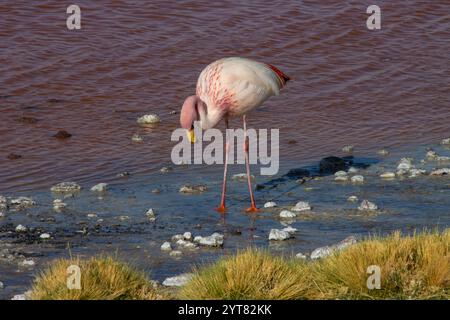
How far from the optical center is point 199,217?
1110cm

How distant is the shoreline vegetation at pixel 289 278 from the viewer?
7.38 metres

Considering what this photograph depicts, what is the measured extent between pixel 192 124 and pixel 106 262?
3854 mm

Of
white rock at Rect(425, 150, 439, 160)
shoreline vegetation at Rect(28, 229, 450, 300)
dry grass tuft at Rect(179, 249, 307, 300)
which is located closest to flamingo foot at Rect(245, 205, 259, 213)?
white rock at Rect(425, 150, 439, 160)

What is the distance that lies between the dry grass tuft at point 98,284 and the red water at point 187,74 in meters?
4.88

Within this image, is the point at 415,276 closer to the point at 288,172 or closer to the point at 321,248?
the point at 321,248

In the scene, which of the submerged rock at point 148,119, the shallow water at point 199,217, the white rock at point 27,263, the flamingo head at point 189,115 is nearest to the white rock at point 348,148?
the shallow water at point 199,217

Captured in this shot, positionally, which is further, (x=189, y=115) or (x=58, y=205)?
(x=58, y=205)

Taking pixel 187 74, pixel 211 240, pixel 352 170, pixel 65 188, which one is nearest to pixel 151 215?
pixel 211 240

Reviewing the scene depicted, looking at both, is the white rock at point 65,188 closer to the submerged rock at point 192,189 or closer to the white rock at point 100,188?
the white rock at point 100,188

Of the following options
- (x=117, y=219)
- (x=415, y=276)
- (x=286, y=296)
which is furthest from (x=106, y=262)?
(x=117, y=219)

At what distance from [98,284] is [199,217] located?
382cm

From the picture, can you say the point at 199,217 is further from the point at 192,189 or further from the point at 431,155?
the point at 431,155
